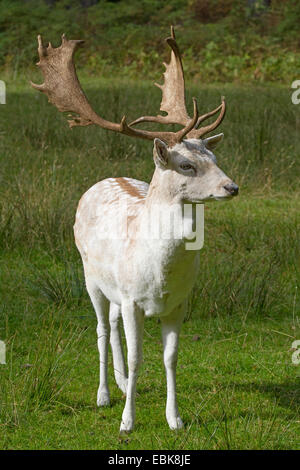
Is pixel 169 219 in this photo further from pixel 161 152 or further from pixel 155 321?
pixel 155 321

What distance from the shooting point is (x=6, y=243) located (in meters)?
7.54

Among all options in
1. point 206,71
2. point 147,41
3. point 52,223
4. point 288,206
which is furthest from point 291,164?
point 147,41

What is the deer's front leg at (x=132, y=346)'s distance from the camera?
4336mm

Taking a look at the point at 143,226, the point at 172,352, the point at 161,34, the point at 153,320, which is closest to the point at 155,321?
the point at 153,320

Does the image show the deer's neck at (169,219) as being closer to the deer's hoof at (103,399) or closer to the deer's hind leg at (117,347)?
the deer's hind leg at (117,347)

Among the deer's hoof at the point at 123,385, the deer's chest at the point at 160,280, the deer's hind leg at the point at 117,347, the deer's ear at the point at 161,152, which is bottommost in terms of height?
the deer's hoof at the point at 123,385

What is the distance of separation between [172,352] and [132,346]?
0.85ft

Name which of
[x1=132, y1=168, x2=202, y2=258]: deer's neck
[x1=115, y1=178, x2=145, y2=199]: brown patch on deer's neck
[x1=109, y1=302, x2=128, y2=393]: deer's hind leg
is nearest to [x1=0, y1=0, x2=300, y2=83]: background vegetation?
[x1=115, y1=178, x2=145, y2=199]: brown patch on deer's neck

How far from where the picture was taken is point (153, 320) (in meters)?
6.46

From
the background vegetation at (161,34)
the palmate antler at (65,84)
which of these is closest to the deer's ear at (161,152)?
the palmate antler at (65,84)

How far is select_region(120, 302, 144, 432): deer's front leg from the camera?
171 inches

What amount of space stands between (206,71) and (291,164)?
9622 millimetres

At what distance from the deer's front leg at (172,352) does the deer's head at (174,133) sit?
82 cm

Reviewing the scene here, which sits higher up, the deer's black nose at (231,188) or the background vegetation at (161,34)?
the background vegetation at (161,34)
